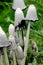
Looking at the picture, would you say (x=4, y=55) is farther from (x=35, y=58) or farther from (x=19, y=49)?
(x=35, y=58)

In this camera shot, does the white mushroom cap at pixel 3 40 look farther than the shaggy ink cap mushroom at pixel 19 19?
No

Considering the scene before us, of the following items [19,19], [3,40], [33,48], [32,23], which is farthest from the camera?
[32,23]

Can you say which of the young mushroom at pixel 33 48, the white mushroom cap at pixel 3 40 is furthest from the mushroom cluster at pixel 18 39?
the young mushroom at pixel 33 48

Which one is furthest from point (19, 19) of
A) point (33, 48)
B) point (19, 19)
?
point (33, 48)

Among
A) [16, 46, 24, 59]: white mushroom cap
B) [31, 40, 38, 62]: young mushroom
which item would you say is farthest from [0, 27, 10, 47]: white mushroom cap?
[31, 40, 38, 62]: young mushroom

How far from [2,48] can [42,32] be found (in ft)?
2.90

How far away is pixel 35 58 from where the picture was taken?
192 centimetres

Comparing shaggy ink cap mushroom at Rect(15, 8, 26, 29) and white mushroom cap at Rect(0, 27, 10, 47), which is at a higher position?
shaggy ink cap mushroom at Rect(15, 8, 26, 29)

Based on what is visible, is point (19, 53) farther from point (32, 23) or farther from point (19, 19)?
point (32, 23)

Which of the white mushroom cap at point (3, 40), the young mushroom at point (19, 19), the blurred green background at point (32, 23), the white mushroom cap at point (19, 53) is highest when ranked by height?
the young mushroom at point (19, 19)

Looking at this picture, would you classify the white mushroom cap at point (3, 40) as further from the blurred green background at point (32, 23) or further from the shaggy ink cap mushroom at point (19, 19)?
the blurred green background at point (32, 23)

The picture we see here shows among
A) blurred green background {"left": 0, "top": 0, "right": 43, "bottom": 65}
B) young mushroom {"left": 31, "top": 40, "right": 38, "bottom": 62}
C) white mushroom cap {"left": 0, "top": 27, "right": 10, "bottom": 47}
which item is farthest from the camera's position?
blurred green background {"left": 0, "top": 0, "right": 43, "bottom": 65}

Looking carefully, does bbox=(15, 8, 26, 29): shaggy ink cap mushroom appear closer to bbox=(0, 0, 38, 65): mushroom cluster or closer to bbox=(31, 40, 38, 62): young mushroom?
bbox=(0, 0, 38, 65): mushroom cluster

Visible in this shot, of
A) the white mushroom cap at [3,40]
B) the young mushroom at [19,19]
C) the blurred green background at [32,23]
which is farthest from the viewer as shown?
the blurred green background at [32,23]
